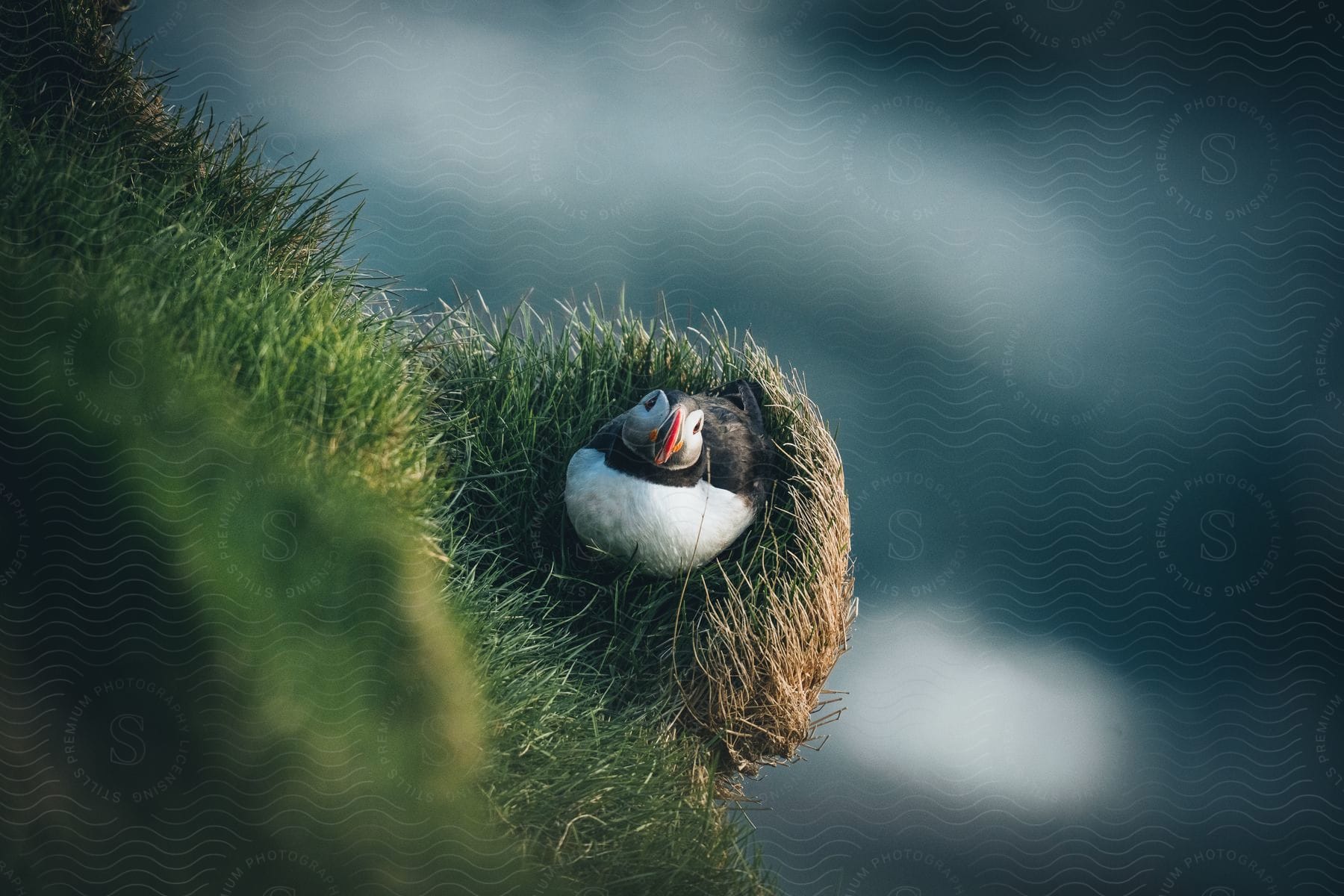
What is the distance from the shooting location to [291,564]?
105cm

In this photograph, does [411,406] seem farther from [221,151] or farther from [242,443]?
[221,151]

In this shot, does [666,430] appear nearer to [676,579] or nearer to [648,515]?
[648,515]

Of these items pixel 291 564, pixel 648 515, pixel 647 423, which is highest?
pixel 647 423

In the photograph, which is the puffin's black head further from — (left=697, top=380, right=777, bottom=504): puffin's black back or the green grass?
the green grass

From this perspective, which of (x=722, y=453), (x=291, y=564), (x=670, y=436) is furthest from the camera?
(x=722, y=453)

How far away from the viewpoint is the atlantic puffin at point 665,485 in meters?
1.24

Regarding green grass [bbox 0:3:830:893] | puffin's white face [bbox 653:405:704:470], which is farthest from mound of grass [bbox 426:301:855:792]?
puffin's white face [bbox 653:405:704:470]

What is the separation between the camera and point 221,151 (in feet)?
4.50

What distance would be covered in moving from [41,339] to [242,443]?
23cm

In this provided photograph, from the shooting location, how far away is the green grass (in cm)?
98

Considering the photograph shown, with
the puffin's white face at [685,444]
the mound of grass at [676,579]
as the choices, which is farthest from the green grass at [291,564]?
the puffin's white face at [685,444]

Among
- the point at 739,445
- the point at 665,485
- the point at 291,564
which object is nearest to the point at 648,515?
the point at 665,485

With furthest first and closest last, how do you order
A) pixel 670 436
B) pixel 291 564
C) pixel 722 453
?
pixel 722 453
pixel 670 436
pixel 291 564

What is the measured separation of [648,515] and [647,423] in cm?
12
